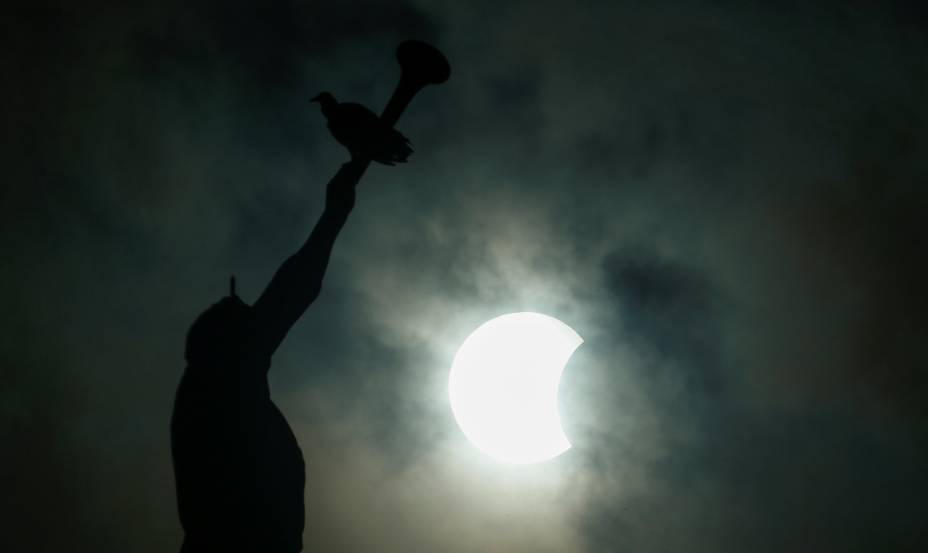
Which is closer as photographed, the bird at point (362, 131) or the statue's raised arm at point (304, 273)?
the statue's raised arm at point (304, 273)

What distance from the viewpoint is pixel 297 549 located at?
14.1 metres

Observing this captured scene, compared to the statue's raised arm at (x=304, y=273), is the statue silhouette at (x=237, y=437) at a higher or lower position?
lower

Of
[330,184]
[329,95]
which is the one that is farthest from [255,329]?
[329,95]

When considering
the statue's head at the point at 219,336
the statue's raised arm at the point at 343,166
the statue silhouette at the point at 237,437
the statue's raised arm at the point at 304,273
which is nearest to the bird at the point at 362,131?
the statue's raised arm at the point at 343,166

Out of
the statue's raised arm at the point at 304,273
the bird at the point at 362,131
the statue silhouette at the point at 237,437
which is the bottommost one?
the statue silhouette at the point at 237,437

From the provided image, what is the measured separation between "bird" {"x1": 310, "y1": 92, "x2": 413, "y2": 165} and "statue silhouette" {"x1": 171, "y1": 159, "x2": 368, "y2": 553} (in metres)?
2.81

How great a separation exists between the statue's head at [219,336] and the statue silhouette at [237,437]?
17mm

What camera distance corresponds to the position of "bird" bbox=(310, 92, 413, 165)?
51.5ft

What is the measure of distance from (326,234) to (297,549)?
5.65 meters

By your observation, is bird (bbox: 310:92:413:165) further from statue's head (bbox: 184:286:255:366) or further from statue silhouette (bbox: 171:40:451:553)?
statue's head (bbox: 184:286:255:366)

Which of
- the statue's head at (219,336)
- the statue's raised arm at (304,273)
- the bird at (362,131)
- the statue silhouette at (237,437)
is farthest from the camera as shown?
the bird at (362,131)

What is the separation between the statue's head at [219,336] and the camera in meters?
14.5

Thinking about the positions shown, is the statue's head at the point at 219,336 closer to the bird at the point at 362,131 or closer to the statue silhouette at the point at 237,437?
the statue silhouette at the point at 237,437

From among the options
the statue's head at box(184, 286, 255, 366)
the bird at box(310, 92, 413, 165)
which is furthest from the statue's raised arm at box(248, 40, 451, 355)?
the statue's head at box(184, 286, 255, 366)
